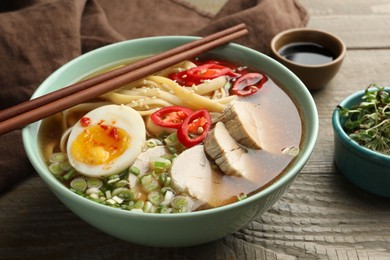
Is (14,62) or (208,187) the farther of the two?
(14,62)

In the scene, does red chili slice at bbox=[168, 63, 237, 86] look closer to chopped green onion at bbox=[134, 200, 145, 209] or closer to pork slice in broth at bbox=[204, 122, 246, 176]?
pork slice in broth at bbox=[204, 122, 246, 176]

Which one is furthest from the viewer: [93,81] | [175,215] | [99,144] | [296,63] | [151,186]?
[296,63]

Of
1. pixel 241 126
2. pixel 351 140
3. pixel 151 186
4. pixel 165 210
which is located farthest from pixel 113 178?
pixel 351 140

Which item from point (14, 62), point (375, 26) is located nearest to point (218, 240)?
point (14, 62)

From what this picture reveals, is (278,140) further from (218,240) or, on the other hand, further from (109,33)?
(109,33)

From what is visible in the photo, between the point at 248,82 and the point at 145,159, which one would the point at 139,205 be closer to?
the point at 145,159

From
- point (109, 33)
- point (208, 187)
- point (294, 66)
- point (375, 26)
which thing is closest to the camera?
point (208, 187)
